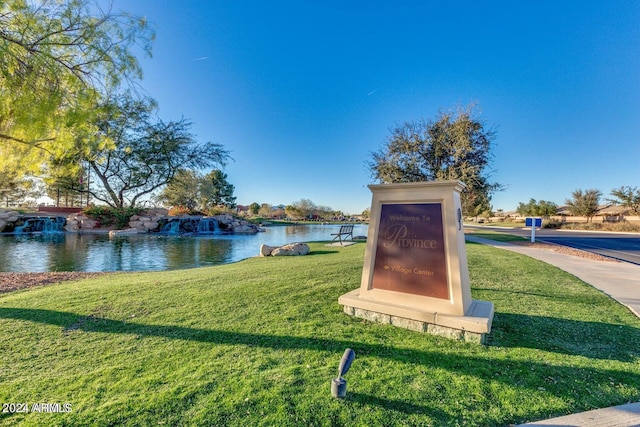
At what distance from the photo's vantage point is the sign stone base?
286 centimetres

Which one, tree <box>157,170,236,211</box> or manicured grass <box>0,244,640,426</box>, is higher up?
tree <box>157,170,236,211</box>

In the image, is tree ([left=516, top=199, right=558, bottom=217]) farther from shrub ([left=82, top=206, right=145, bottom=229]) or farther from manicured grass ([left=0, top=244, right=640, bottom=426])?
shrub ([left=82, top=206, right=145, bottom=229])

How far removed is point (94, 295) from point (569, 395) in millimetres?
6148

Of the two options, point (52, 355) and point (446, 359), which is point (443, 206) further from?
point (52, 355)

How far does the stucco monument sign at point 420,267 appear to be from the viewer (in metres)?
3.02

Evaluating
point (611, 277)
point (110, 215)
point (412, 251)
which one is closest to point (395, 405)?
point (412, 251)

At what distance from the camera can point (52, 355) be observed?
8.61 feet

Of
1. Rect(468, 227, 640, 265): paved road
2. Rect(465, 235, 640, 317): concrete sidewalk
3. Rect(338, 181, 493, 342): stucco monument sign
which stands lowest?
Rect(465, 235, 640, 317): concrete sidewalk

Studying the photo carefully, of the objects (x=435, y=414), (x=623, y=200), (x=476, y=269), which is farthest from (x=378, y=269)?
(x=623, y=200)

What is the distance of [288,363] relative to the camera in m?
2.46

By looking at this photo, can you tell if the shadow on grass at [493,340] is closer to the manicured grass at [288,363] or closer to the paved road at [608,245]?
the manicured grass at [288,363]

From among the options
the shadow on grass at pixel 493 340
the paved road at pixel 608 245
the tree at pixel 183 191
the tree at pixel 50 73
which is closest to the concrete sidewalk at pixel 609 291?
the shadow on grass at pixel 493 340

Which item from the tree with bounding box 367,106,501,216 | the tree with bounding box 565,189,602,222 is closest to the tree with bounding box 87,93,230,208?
the tree with bounding box 367,106,501,216

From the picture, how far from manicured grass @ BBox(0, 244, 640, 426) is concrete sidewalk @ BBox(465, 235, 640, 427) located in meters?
0.09
